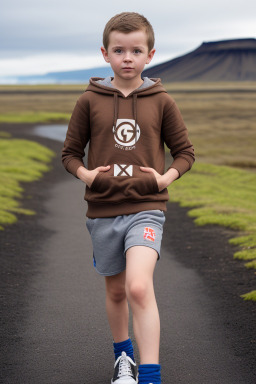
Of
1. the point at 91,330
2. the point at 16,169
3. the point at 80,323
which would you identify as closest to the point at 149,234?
the point at 91,330

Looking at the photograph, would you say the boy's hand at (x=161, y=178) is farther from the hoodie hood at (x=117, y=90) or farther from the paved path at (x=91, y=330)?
the paved path at (x=91, y=330)

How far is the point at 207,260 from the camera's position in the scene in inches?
380

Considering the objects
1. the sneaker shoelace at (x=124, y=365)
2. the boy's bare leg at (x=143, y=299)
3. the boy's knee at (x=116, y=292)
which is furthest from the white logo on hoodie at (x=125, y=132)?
the sneaker shoelace at (x=124, y=365)

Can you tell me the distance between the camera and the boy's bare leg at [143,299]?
373cm

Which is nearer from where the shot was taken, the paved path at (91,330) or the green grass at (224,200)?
the paved path at (91,330)

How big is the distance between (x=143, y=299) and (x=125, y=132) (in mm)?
1139

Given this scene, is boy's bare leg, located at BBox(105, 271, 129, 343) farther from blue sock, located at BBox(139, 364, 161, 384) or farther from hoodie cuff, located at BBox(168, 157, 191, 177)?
hoodie cuff, located at BBox(168, 157, 191, 177)

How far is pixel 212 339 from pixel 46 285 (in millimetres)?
2959

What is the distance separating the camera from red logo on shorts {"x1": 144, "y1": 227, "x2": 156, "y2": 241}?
3873 mm

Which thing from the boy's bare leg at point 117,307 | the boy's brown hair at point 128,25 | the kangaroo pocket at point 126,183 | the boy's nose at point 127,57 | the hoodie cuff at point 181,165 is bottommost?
→ the boy's bare leg at point 117,307

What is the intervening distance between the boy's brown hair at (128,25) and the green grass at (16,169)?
8.80 m

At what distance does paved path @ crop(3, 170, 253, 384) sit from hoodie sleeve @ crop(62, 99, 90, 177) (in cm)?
177

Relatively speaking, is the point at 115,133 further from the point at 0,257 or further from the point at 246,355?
the point at 0,257

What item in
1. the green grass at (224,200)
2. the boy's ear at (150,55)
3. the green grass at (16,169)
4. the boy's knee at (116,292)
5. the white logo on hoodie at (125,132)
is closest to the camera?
the white logo on hoodie at (125,132)
